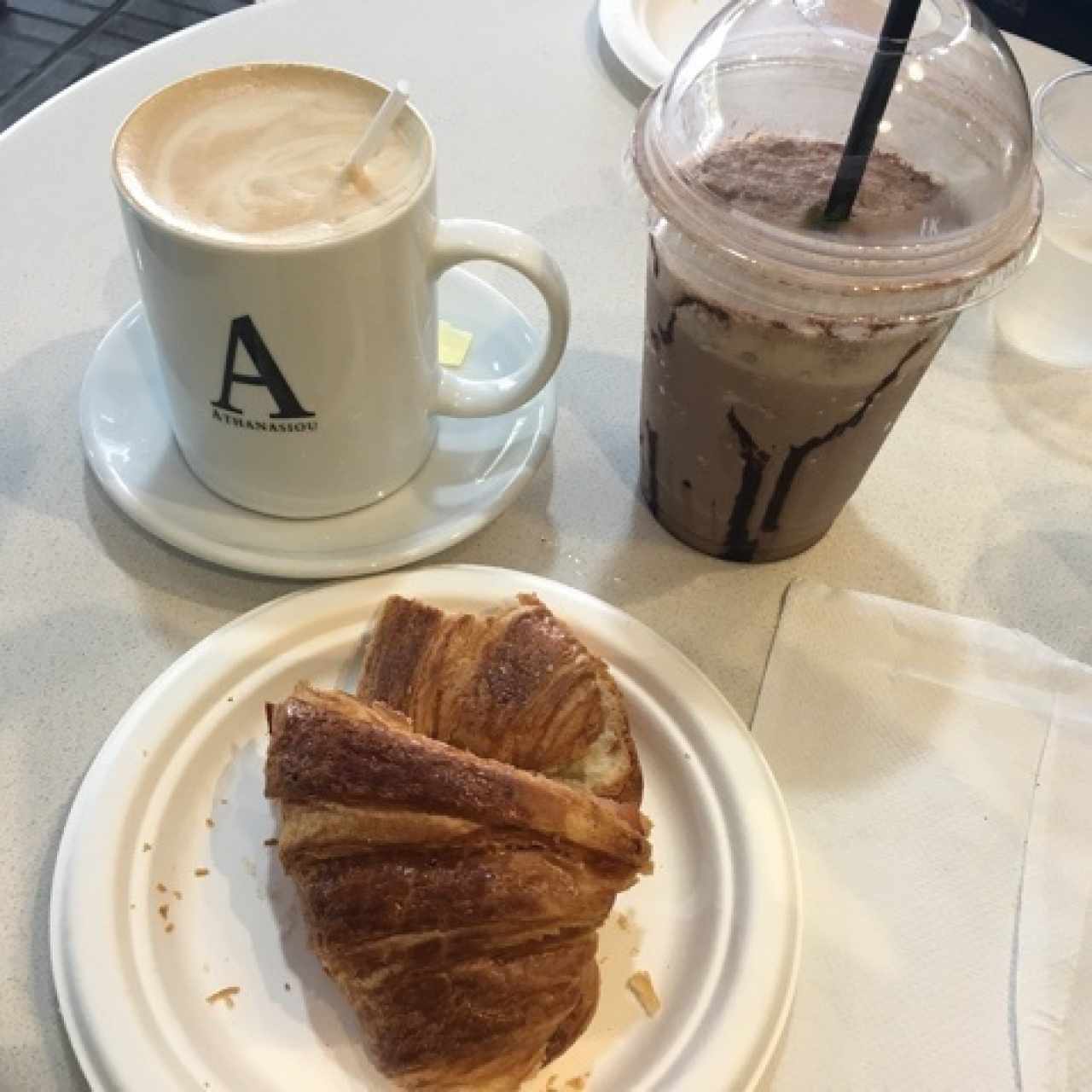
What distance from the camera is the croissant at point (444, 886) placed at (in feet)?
1.84

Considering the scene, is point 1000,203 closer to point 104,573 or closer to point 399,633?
point 399,633

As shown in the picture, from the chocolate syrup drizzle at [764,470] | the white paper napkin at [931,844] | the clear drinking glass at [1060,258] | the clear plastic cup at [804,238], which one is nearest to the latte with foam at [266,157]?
the clear plastic cup at [804,238]

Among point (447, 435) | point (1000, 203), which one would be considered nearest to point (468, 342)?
point (447, 435)

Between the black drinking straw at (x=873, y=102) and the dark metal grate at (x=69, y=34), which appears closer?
the black drinking straw at (x=873, y=102)

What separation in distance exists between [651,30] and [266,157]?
0.67 m

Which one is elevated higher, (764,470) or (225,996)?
(764,470)

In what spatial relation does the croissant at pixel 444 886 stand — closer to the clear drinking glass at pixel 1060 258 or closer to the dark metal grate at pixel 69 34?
the clear drinking glass at pixel 1060 258

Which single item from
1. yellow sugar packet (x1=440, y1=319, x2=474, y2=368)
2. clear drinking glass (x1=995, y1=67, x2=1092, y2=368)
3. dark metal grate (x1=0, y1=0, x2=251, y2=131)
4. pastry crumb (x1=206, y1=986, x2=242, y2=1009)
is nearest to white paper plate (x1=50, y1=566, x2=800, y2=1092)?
pastry crumb (x1=206, y1=986, x2=242, y2=1009)

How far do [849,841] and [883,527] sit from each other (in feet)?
0.91

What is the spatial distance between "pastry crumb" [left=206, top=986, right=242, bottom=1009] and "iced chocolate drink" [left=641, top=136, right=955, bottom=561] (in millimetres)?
442

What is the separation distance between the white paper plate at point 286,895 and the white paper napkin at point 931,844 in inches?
1.7

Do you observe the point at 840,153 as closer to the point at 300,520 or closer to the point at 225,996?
the point at 300,520

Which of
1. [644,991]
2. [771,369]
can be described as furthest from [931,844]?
[771,369]

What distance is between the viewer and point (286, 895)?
0.64 m
